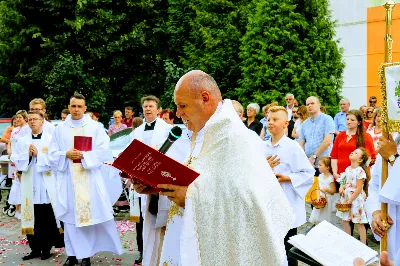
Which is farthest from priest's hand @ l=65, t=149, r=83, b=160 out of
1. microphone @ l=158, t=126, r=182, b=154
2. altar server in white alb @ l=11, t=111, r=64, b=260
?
microphone @ l=158, t=126, r=182, b=154

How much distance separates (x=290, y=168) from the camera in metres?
6.26

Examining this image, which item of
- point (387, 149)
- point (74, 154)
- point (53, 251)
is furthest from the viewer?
point (53, 251)

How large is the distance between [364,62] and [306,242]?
2490 centimetres

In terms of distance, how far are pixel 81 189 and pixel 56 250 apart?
1649 millimetres

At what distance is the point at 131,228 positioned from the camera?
10.5 meters

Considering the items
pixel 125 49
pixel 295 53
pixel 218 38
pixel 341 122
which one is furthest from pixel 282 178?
pixel 125 49

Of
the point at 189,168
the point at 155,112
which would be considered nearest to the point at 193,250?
the point at 189,168

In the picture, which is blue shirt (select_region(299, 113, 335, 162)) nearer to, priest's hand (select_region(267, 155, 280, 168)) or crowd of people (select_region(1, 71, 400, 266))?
crowd of people (select_region(1, 71, 400, 266))

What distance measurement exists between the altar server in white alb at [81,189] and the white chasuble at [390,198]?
4126 millimetres

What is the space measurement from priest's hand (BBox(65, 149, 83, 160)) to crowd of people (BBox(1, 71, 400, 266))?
0.02 meters

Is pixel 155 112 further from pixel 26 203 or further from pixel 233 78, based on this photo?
pixel 233 78

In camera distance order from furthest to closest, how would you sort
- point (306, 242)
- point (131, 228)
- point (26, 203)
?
point (131, 228), point (26, 203), point (306, 242)

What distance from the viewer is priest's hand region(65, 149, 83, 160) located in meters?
7.85

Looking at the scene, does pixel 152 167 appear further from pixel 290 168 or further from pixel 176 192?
pixel 290 168
